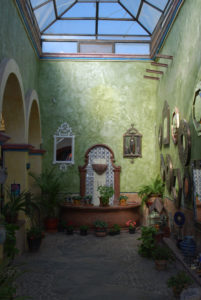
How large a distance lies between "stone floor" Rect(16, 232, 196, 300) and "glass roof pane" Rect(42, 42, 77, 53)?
25.0 ft

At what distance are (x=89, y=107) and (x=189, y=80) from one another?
5.84 meters

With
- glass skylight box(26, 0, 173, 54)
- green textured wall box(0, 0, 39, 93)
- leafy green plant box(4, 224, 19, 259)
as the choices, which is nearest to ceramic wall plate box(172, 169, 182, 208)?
leafy green plant box(4, 224, 19, 259)

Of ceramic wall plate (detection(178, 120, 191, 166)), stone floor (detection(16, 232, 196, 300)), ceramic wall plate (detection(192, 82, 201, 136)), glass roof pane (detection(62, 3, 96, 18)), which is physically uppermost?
glass roof pane (detection(62, 3, 96, 18))

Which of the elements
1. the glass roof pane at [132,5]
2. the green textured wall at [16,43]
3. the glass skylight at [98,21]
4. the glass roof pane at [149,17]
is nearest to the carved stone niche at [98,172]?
the green textured wall at [16,43]

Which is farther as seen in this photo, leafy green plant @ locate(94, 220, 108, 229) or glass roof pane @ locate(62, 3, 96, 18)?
glass roof pane @ locate(62, 3, 96, 18)

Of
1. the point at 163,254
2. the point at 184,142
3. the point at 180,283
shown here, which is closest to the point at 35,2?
the point at 184,142

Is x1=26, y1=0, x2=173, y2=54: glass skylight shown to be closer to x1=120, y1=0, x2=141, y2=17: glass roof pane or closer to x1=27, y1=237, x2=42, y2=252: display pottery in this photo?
x1=120, y1=0, x2=141, y2=17: glass roof pane

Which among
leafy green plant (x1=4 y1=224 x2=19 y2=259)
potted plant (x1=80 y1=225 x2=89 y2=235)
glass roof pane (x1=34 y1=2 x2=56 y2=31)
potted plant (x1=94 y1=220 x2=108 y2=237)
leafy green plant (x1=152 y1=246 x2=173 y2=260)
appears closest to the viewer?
leafy green plant (x1=4 y1=224 x2=19 y2=259)

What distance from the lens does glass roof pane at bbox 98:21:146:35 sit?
1241cm

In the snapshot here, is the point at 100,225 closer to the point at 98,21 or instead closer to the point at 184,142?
the point at 184,142

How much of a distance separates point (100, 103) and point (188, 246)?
7643mm

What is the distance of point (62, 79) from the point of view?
12953mm

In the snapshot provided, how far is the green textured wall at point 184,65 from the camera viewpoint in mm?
7145

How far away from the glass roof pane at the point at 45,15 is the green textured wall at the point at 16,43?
135cm
